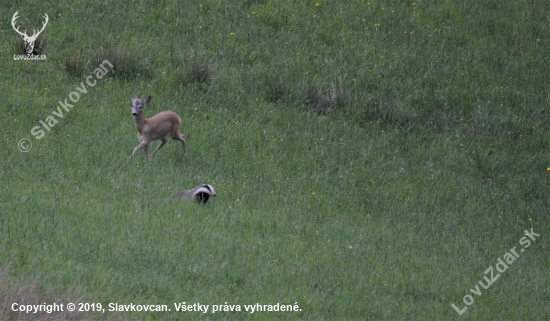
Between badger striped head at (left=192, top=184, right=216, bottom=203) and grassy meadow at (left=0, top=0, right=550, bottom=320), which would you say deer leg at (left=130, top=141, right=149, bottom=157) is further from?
badger striped head at (left=192, top=184, right=216, bottom=203)

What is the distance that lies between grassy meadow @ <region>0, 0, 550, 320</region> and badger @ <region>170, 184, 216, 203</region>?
0.15 meters

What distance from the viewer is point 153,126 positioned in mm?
15430

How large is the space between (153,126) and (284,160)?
2.53 meters

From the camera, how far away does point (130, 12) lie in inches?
827

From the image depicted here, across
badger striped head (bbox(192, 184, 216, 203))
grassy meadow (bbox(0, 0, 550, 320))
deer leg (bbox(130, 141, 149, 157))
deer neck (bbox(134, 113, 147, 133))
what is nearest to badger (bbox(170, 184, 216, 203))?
badger striped head (bbox(192, 184, 216, 203))

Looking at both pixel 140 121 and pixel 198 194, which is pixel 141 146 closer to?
pixel 140 121

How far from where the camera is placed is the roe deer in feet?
49.9

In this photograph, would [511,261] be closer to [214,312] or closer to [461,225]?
[461,225]

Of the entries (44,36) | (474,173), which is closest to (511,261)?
(474,173)

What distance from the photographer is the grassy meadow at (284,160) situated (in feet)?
34.3

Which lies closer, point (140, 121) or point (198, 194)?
point (198, 194)

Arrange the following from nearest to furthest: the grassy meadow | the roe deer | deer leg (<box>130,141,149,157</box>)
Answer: the grassy meadow
deer leg (<box>130,141,149,157</box>)
the roe deer

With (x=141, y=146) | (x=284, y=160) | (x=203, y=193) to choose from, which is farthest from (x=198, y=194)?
(x=284, y=160)

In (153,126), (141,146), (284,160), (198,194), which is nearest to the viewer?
(198,194)
